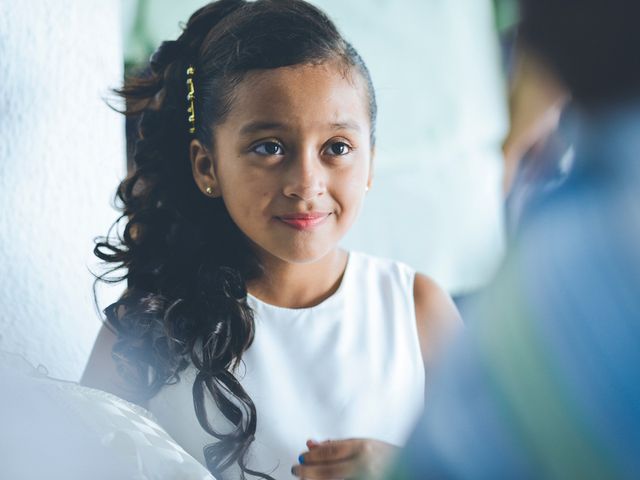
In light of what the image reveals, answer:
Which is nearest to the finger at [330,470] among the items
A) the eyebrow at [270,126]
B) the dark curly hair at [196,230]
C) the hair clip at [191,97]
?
the dark curly hair at [196,230]

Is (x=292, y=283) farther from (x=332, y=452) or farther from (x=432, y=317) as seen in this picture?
(x=332, y=452)

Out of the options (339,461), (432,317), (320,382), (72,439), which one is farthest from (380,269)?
(72,439)

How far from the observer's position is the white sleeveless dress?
104cm

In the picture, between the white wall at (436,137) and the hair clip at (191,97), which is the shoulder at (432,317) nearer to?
the hair clip at (191,97)

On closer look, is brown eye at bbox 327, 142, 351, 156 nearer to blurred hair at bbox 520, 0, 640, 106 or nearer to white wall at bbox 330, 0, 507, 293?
blurred hair at bbox 520, 0, 640, 106

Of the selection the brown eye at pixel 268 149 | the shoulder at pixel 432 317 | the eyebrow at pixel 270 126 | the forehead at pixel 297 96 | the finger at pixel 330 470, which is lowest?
the finger at pixel 330 470

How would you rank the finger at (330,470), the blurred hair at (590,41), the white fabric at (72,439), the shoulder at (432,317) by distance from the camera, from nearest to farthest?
the blurred hair at (590,41)
the white fabric at (72,439)
the finger at (330,470)
the shoulder at (432,317)

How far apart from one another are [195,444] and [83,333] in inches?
8.8

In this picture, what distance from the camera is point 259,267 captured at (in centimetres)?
114

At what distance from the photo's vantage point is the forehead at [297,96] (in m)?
0.95

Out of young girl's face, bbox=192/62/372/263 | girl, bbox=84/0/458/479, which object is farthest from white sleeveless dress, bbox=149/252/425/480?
young girl's face, bbox=192/62/372/263

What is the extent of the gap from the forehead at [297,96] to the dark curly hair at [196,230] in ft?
0.05

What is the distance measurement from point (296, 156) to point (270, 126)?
0.16 feet

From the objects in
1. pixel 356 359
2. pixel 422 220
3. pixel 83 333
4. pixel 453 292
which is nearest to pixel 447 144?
pixel 422 220
